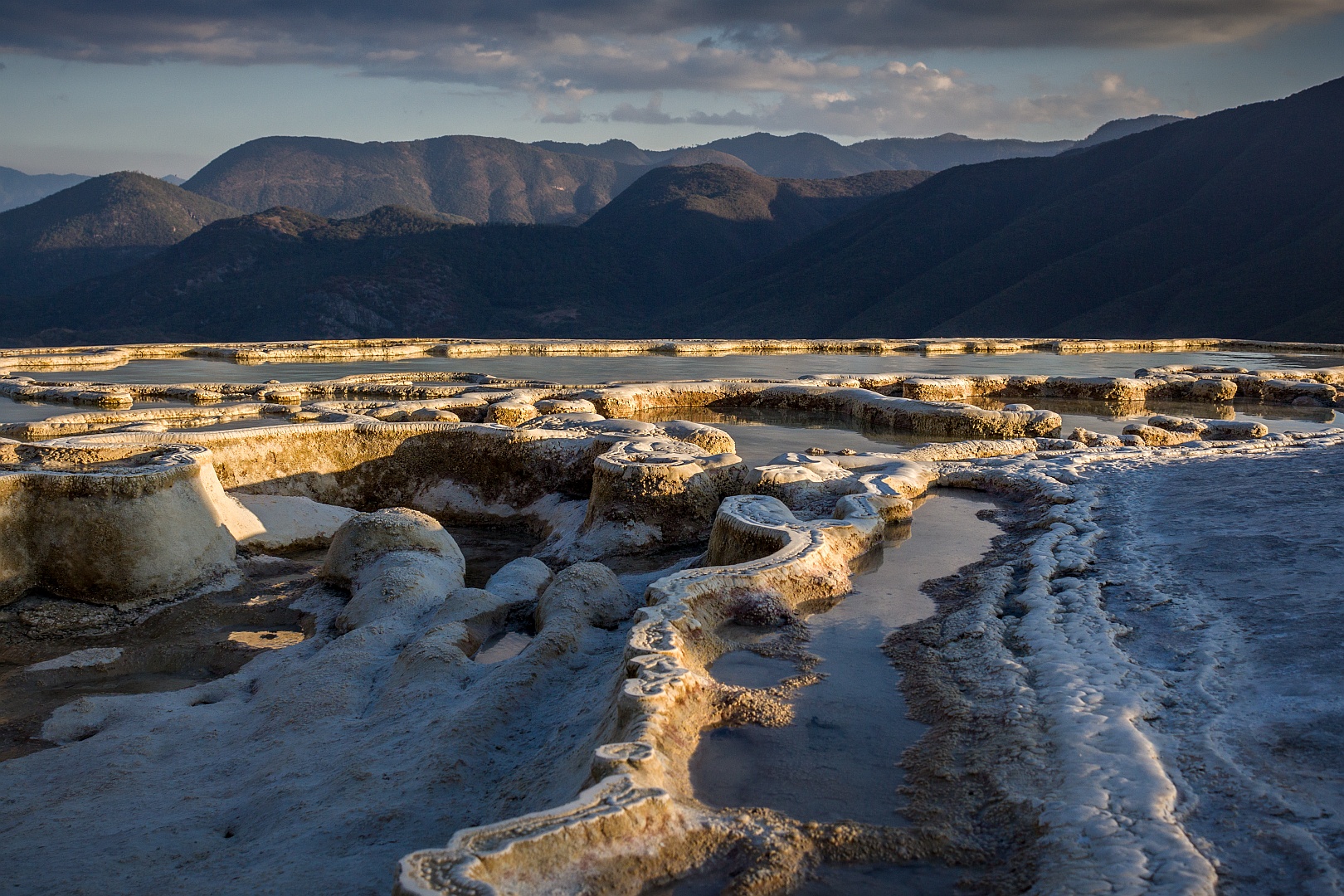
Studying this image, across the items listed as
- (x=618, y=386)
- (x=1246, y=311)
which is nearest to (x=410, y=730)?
(x=618, y=386)

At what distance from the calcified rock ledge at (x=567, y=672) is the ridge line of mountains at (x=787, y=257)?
2784 cm

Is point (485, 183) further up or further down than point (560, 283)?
further up

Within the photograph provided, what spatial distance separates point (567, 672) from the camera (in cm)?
421

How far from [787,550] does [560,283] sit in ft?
155

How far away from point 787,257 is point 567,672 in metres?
48.0

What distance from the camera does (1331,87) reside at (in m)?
41.0

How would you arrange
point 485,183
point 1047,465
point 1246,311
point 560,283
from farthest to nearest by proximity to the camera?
1. point 485,183
2. point 560,283
3. point 1246,311
4. point 1047,465

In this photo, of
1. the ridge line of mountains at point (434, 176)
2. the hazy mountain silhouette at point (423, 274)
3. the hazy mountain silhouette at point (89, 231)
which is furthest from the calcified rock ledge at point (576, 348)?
the ridge line of mountains at point (434, 176)

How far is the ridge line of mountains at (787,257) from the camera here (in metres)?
35.7

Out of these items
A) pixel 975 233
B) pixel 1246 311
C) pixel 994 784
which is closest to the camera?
pixel 994 784

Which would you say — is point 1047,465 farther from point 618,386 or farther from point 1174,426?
point 618,386

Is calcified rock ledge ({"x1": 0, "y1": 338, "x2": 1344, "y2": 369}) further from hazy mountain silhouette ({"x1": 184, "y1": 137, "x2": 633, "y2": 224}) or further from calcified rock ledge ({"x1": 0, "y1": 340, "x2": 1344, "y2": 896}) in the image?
hazy mountain silhouette ({"x1": 184, "y1": 137, "x2": 633, "y2": 224})

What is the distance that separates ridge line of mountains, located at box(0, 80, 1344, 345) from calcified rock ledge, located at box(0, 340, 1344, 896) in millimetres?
27844

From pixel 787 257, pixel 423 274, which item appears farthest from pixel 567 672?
pixel 787 257
